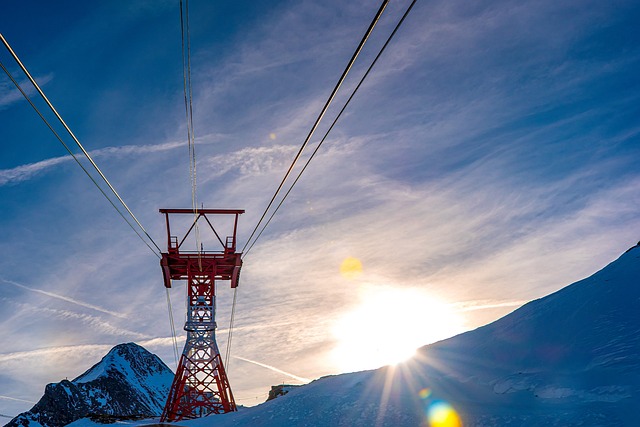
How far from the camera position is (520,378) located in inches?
439

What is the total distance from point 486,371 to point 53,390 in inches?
8157

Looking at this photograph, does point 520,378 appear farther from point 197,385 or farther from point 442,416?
point 197,385

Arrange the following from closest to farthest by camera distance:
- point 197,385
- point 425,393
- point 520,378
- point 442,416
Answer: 1. point 442,416
2. point 520,378
3. point 425,393
4. point 197,385

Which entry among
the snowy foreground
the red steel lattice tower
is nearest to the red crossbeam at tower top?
the red steel lattice tower

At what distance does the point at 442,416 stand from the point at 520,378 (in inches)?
90.8

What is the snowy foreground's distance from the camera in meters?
9.48

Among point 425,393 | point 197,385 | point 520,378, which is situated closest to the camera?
point 520,378

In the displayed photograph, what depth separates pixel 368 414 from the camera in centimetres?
1154

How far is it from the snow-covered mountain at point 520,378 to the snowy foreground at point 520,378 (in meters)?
0.02

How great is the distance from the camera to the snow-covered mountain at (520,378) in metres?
9.47

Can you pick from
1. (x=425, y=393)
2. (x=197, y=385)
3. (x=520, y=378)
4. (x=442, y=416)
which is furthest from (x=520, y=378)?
(x=197, y=385)

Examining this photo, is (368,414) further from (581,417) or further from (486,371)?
(581,417)

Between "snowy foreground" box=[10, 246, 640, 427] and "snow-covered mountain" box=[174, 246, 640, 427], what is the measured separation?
2 centimetres

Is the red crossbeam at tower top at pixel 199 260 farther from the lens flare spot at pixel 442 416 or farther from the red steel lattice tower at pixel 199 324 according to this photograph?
the lens flare spot at pixel 442 416
